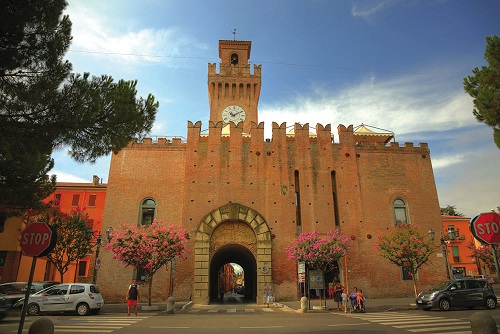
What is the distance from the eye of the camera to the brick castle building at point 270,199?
24.0 m

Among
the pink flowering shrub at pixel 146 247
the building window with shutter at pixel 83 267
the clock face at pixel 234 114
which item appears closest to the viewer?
the pink flowering shrub at pixel 146 247

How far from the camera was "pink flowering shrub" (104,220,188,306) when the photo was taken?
19328 millimetres

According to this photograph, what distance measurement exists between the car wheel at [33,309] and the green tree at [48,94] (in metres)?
10.2

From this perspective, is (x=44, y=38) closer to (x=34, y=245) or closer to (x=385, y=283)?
(x=34, y=245)

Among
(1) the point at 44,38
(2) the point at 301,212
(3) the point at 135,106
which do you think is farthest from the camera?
A: (2) the point at 301,212

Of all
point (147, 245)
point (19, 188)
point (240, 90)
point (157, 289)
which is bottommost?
point (157, 289)

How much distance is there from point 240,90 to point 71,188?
72.6ft

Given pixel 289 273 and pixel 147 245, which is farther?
pixel 289 273

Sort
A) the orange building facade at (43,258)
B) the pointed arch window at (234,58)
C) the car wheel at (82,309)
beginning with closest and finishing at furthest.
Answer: the car wheel at (82,309) < the orange building facade at (43,258) < the pointed arch window at (234,58)

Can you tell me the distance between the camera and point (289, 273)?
2409cm

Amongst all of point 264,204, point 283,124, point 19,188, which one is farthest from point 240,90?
point 19,188

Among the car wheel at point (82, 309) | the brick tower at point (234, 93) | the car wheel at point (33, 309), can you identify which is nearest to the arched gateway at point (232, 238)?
the car wheel at point (82, 309)

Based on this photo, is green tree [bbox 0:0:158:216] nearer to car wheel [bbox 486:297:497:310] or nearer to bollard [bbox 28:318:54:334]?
bollard [bbox 28:318:54:334]

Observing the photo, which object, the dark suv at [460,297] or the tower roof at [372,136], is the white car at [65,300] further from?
the tower roof at [372,136]
